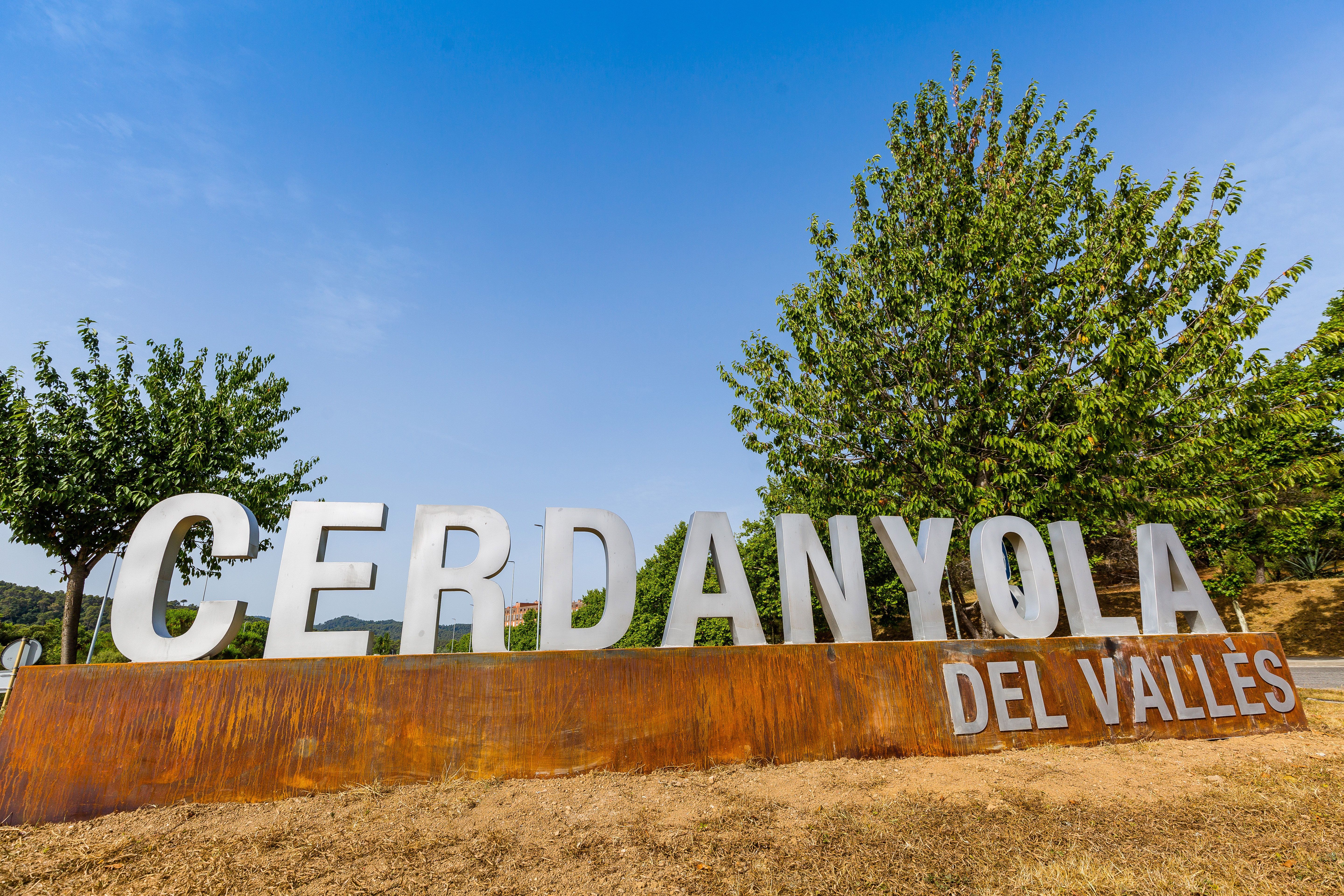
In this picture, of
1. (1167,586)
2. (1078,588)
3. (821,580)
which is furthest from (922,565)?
(1167,586)

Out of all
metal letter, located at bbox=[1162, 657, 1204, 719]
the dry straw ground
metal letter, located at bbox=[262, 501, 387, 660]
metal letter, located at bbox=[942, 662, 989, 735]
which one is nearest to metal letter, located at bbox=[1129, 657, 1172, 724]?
metal letter, located at bbox=[1162, 657, 1204, 719]

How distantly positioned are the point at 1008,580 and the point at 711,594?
427 cm

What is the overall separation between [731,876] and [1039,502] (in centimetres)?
907

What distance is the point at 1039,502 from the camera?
1060 centimetres

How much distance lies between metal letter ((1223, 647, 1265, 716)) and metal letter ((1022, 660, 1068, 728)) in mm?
3016

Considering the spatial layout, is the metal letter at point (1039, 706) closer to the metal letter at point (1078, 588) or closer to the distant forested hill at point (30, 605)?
the metal letter at point (1078, 588)

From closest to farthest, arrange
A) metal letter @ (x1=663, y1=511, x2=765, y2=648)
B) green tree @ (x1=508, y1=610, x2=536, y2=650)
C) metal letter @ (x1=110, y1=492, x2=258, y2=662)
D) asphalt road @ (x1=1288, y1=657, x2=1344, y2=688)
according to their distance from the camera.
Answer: metal letter @ (x1=110, y1=492, x2=258, y2=662), metal letter @ (x1=663, y1=511, x2=765, y2=648), asphalt road @ (x1=1288, y1=657, x2=1344, y2=688), green tree @ (x1=508, y1=610, x2=536, y2=650)

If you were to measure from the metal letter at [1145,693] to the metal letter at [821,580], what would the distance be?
3.75 meters

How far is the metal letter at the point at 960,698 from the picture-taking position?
730cm

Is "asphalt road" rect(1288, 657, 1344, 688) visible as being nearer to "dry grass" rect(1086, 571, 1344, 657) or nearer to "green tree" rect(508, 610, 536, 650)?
"dry grass" rect(1086, 571, 1344, 657)

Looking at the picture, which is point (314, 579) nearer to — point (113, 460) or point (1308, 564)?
point (113, 460)

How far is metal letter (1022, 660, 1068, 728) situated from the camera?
7.59m

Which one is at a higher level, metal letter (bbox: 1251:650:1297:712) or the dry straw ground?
metal letter (bbox: 1251:650:1297:712)

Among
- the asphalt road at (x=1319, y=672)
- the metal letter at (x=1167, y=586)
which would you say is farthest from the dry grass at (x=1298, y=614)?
the metal letter at (x=1167, y=586)
